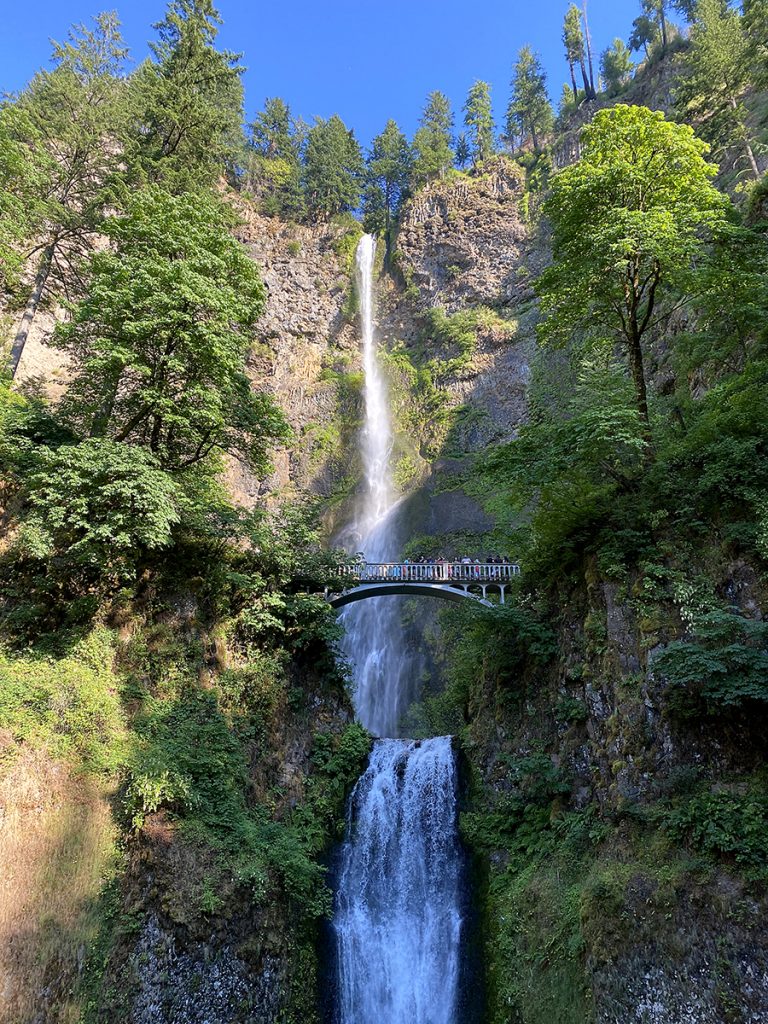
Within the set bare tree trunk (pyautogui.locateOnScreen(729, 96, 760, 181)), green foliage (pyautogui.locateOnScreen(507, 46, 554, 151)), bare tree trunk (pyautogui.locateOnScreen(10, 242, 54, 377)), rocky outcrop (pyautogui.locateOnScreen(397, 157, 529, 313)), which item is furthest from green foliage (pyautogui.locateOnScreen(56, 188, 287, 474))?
green foliage (pyautogui.locateOnScreen(507, 46, 554, 151))

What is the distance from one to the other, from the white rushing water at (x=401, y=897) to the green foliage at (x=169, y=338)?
9.58m

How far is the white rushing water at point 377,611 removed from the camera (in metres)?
25.2

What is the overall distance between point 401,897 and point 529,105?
6092 cm

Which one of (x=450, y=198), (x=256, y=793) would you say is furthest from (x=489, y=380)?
(x=256, y=793)

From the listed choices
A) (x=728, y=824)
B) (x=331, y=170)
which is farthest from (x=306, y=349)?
(x=728, y=824)

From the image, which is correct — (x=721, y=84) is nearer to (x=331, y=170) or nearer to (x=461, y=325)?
(x=461, y=325)

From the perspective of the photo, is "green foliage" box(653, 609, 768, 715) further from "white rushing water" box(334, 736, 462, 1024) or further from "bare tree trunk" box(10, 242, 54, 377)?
"bare tree trunk" box(10, 242, 54, 377)

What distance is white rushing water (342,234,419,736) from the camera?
25.2m

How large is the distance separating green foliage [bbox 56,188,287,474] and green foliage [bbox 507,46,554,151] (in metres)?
46.9

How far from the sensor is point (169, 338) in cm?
1241

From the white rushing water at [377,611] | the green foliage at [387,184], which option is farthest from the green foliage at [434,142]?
the white rushing water at [377,611]

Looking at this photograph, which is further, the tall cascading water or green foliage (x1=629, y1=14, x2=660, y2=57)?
green foliage (x1=629, y1=14, x2=660, y2=57)

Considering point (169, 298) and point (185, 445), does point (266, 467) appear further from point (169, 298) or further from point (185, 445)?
point (169, 298)

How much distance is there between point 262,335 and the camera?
39750 mm
